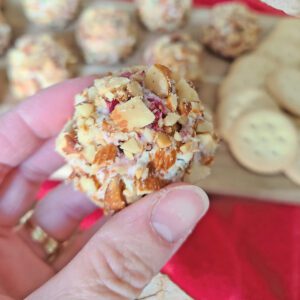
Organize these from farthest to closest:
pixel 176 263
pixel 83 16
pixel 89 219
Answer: pixel 83 16 → pixel 89 219 → pixel 176 263

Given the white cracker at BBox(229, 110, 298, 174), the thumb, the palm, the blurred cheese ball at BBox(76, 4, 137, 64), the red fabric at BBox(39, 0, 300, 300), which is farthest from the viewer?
the blurred cheese ball at BBox(76, 4, 137, 64)

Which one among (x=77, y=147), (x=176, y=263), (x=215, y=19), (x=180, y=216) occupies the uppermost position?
(x=77, y=147)

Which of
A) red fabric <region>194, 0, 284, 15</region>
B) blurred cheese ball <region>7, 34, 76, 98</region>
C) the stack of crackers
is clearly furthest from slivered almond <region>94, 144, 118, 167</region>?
red fabric <region>194, 0, 284, 15</region>

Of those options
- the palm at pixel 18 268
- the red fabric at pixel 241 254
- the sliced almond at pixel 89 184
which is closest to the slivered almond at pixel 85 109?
the sliced almond at pixel 89 184

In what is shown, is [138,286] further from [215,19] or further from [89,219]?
[215,19]

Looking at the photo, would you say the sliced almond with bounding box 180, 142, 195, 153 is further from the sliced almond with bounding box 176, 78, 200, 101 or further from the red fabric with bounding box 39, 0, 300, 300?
the red fabric with bounding box 39, 0, 300, 300

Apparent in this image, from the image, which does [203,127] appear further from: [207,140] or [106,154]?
[106,154]

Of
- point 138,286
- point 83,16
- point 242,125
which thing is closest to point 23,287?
point 138,286
